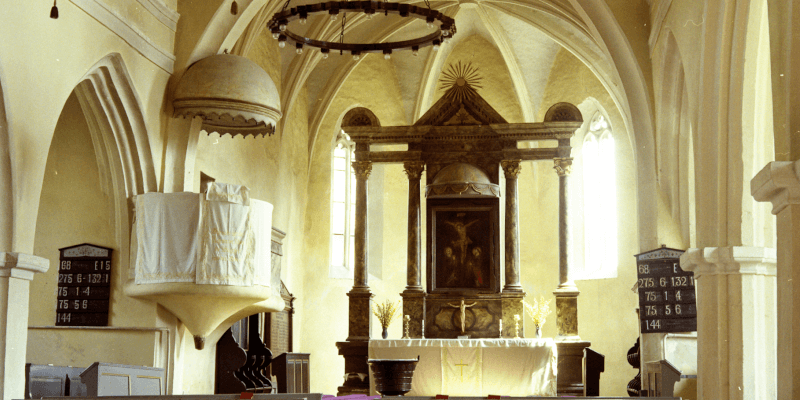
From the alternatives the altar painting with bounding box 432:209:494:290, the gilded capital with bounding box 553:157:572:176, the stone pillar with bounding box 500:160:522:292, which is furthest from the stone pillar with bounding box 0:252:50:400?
the gilded capital with bounding box 553:157:572:176

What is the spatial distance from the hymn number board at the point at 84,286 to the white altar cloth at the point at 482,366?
13.1ft

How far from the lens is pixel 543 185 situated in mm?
18094

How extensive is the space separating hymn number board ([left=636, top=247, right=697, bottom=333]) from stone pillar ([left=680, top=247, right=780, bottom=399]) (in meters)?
2.24

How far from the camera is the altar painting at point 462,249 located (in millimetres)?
14219

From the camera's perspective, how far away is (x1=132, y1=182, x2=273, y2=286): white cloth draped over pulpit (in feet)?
33.2

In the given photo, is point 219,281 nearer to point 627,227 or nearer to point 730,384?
point 730,384

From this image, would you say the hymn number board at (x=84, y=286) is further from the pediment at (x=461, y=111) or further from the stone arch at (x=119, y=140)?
the pediment at (x=461, y=111)

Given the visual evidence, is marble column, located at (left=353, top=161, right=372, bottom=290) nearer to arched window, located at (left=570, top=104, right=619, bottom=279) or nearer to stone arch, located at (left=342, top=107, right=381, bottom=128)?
stone arch, located at (left=342, top=107, right=381, bottom=128)

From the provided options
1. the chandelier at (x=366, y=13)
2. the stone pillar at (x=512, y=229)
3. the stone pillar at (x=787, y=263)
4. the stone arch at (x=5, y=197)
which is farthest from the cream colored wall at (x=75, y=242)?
the stone pillar at (x=787, y=263)

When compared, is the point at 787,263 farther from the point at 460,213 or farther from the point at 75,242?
the point at 460,213

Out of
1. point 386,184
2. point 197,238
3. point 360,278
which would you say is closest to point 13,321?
point 197,238

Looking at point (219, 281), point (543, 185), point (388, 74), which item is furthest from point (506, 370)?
point (388, 74)

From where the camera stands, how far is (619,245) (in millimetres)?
16953

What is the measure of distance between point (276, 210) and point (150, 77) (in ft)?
16.4
